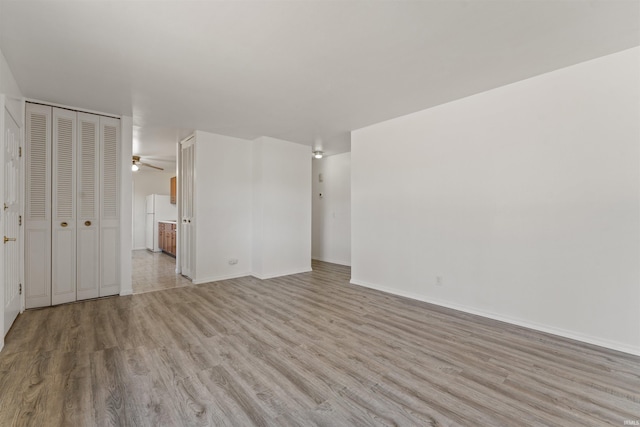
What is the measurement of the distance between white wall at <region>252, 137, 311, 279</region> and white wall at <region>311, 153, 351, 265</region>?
1069 mm

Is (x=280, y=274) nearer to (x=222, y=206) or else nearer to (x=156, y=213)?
(x=222, y=206)

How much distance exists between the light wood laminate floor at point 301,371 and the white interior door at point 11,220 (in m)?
0.27

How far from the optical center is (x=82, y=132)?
3.79 metres

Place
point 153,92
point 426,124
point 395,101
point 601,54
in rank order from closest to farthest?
point 601,54 → point 153,92 → point 395,101 → point 426,124

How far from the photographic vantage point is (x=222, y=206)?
5.04m

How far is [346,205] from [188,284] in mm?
3618

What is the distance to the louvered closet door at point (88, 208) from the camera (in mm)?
3771

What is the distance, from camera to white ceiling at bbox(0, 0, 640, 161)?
1916 millimetres

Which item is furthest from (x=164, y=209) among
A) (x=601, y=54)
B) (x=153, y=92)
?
(x=601, y=54)

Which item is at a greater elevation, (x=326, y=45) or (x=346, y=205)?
(x=326, y=45)

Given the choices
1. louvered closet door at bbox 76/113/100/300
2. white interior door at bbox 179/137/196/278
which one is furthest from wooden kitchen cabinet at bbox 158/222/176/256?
louvered closet door at bbox 76/113/100/300

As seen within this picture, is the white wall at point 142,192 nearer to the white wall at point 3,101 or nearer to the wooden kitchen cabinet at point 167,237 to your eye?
the wooden kitchen cabinet at point 167,237

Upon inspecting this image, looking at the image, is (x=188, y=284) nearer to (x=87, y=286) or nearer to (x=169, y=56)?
(x=87, y=286)

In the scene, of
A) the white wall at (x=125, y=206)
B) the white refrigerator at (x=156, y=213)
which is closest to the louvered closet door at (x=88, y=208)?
the white wall at (x=125, y=206)
